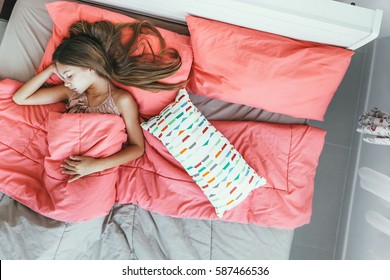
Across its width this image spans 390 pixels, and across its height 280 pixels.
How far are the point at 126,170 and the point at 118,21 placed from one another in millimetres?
556

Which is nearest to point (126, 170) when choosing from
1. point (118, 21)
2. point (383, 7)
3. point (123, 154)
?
point (123, 154)

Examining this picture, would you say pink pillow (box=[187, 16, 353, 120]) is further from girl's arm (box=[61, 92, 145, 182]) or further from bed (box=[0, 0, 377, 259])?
girl's arm (box=[61, 92, 145, 182])

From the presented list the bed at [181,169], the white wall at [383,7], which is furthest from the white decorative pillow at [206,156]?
the white wall at [383,7]

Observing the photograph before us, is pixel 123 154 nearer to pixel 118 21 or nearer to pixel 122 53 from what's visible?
pixel 122 53

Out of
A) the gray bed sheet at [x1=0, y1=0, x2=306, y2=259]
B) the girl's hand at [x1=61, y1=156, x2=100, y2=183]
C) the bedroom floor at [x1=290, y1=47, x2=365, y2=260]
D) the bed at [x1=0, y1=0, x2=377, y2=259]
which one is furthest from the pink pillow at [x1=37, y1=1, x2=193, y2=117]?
the bedroom floor at [x1=290, y1=47, x2=365, y2=260]

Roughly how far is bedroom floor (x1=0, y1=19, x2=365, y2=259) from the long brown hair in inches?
34.0

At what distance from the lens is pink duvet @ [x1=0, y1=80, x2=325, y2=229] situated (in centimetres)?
131

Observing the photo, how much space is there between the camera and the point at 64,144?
4.32 ft

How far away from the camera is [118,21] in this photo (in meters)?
1.35

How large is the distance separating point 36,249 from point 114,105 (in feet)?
1.84

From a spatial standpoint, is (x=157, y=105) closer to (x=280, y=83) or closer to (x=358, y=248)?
(x=280, y=83)

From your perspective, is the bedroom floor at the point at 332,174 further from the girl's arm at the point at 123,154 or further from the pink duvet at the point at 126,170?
the girl's arm at the point at 123,154

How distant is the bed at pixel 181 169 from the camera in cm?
134
